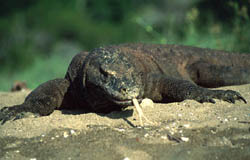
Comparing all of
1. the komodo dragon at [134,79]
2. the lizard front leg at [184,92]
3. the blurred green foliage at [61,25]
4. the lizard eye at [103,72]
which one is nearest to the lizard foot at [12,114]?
Answer: the komodo dragon at [134,79]

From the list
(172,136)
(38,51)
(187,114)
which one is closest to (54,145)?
(172,136)

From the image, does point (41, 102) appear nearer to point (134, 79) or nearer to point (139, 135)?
point (134, 79)

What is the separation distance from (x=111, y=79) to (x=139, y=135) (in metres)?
0.89

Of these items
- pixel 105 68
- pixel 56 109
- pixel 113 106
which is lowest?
pixel 56 109

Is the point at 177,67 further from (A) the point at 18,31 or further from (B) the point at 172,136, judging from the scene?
(A) the point at 18,31

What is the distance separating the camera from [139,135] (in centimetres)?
315

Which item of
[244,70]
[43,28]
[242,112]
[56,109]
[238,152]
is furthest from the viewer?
[43,28]

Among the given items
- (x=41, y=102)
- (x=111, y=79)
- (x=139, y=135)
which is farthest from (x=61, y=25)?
(x=139, y=135)

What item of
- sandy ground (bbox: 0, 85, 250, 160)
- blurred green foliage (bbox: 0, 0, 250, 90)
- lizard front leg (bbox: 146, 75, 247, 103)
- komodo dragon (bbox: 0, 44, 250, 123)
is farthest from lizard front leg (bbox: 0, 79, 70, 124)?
blurred green foliage (bbox: 0, 0, 250, 90)

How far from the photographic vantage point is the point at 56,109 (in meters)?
4.87

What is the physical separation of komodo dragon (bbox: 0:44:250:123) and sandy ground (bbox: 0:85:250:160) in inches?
8.9

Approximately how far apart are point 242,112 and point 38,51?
21.2 meters

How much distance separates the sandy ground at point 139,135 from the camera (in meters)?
2.82

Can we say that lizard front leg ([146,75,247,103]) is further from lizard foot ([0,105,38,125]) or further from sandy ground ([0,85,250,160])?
lizard foot ([0,105,38,125])
